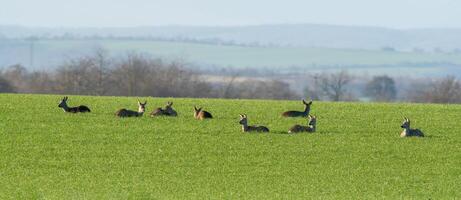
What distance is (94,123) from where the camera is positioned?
32.5 m

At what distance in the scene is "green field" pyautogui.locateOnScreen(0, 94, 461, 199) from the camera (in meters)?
24.4

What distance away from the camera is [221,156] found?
28.7m

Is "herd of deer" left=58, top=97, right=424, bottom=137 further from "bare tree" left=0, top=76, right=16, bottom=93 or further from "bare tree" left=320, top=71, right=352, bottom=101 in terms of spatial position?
"bare tree" left=320, top=71, right=352, bottom=101

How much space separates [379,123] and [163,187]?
11204 millimetres

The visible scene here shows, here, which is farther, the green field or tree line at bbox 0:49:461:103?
tree line at bbox 0:49:461:103

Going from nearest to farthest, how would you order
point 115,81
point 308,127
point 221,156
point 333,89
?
point 221,156 < point 308,127 < point 115,81 < point 333,89

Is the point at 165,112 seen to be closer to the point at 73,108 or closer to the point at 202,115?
the point at 202,115

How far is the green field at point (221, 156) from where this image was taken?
962 inches

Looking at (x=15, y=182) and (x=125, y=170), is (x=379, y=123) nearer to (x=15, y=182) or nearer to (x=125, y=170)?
(x=125, y=170)

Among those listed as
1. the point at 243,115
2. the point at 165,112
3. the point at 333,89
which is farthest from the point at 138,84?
the point at 243,115

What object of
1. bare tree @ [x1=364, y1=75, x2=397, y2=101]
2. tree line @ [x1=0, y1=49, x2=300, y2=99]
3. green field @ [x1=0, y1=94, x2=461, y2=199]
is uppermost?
bare tree @ [x1=364, y1=75, x2=397, y2=101]

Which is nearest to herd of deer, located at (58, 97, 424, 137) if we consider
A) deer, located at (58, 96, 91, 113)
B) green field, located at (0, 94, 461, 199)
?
deer, located at (58, 96, 91, 113)

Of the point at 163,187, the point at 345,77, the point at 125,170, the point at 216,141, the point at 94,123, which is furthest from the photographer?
the point at 345,77

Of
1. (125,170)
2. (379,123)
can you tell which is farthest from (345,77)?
(125,170)
